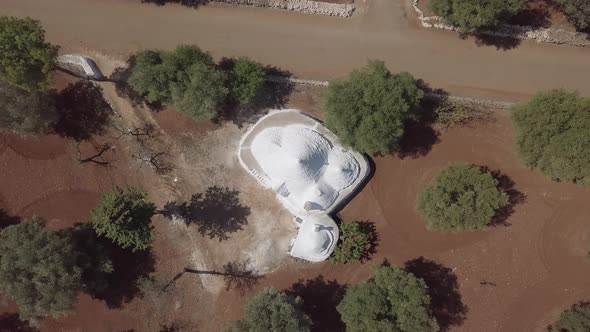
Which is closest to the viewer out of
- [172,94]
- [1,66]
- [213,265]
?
[1,66]

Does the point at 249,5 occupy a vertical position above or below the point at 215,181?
above

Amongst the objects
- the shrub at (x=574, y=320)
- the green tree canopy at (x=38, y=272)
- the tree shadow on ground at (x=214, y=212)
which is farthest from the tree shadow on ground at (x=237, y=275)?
the shrub at (x=574, y=320)

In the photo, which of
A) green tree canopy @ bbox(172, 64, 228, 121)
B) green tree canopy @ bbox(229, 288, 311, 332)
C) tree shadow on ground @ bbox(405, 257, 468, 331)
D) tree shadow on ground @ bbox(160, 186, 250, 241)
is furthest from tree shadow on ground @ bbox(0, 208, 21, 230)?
tree shadow on ground @ bbox(405, 257, 468, 331)

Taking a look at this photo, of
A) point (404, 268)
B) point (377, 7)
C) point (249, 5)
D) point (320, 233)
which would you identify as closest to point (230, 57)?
point (249, 5)

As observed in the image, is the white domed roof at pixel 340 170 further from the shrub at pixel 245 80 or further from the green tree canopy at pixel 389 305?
the shrub at pixel 245 80

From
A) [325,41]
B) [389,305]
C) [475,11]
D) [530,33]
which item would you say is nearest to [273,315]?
[389,305]

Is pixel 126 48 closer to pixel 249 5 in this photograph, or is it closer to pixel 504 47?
pixel 249 5
